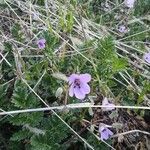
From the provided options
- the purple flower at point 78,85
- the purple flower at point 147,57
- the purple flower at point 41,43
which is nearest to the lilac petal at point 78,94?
the purple flower at point 78,85

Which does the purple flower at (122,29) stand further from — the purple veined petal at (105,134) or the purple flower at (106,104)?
the purple veined petal at (105,134)

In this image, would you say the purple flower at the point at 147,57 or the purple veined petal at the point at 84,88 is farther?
the purple flower at the point at 147,57

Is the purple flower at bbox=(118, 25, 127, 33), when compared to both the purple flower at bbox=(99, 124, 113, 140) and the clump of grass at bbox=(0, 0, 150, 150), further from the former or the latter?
the purple flower at bbox=(99, 124, 113, 140)

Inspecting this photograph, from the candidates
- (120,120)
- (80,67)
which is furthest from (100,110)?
(80,67)

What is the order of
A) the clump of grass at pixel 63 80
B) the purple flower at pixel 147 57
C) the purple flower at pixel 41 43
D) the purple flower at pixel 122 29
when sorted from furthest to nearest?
the purple flower at pixel 122 29
the purple flower at pixel 147 57
the purple flower at pixel 41 43
the clump of grass at pixel 63 80

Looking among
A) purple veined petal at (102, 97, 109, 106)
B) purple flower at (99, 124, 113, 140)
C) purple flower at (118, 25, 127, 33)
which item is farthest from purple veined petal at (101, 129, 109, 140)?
purple flower at (118, 25, 127, 33)

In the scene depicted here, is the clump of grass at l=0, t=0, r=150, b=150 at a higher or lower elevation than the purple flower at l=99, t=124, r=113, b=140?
higher

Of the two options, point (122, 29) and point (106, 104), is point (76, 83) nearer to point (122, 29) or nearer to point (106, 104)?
point (106, 104)

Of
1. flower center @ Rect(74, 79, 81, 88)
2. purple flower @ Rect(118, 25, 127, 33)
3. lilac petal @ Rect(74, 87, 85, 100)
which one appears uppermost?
purple flower @ Rect(118, 25, 127, 33)
